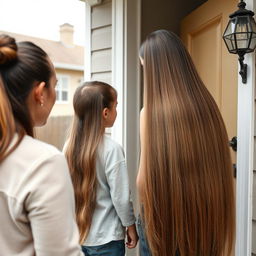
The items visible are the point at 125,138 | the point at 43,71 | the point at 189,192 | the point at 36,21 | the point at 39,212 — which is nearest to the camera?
the point at 39,212

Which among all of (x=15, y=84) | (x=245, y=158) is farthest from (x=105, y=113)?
(x=15, y=84)

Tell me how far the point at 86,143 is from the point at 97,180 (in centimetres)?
18

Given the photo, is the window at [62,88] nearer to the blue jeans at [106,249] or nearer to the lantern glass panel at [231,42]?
the blue jeans at [106,249]

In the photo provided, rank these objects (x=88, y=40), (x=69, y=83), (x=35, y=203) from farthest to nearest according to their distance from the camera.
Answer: (x=69, y=83)
(x=88, y=40)
(x=35, y=203)

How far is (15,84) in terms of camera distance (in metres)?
0.74

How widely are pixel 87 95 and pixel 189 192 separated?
0.69 metres

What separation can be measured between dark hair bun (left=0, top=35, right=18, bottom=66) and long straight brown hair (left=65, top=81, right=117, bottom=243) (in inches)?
28.7

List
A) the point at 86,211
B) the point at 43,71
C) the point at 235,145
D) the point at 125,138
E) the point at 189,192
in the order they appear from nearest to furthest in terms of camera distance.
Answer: the point at 43,71, the point at 189,192, the point at 86,211, the point at 235,145, the point at 125,138

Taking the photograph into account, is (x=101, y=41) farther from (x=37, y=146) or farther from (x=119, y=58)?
(x=37, y=146)

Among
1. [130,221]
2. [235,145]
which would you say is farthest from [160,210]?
[235,145]

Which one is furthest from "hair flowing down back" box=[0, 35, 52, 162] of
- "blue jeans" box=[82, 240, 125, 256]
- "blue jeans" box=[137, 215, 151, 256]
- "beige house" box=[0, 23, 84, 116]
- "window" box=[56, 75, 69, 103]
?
"window" box=[56, 75, 69, 103]

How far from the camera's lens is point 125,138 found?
211 centimetres

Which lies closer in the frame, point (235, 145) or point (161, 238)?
point (161, 238)

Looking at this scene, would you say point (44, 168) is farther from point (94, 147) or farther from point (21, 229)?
point (94, 147)
